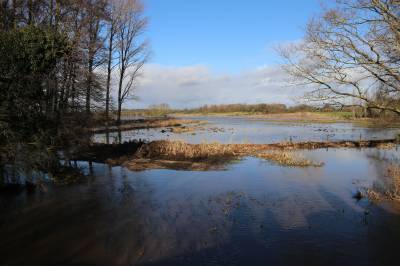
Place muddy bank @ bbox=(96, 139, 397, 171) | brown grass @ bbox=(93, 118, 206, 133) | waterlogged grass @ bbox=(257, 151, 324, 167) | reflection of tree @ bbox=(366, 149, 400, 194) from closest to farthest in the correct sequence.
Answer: reflection of tree @ bbox=(366, 149, 400, 194) → muddy bank @ bbox=(96, 139, 397, 171) → waterlogged grass @ bbox=(257, 151, 324, 167) → brown grass @ bbox=(93, 118, 206, 133)

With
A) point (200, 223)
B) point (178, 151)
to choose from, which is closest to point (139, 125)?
point (178, 151)

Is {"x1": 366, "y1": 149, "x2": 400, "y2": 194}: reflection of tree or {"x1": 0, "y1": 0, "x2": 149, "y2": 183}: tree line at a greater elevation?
{"x1": 0, "y1": 0, "x2": 149, "y2": 183}: tree line

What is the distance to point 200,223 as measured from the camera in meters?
9.44

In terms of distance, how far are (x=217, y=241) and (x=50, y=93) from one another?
7963 mm

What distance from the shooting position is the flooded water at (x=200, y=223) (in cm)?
748

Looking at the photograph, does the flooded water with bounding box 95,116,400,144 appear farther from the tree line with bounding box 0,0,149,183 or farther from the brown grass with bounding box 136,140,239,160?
the tree line with bounding box 0,0,149,183

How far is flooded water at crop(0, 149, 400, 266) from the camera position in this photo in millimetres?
7484

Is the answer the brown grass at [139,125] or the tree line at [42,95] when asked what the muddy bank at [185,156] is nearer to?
the tree line at [42,95]

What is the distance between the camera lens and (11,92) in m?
11.4

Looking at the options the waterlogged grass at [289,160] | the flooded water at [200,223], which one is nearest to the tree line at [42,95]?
the flooded water at [200,223]

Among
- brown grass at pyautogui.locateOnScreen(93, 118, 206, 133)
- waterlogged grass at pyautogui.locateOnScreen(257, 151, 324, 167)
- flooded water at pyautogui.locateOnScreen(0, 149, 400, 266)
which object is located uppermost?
brown grass at pyautogui.locateOnScreen(93, 118, 206, 133)

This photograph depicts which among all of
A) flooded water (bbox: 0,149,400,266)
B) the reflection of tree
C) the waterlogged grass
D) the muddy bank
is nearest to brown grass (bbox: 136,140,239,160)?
the muddy bank

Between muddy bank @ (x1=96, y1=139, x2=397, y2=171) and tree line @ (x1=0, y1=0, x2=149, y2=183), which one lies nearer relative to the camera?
tree line @ (x1=0, y1=0, x2=149, y2=183)

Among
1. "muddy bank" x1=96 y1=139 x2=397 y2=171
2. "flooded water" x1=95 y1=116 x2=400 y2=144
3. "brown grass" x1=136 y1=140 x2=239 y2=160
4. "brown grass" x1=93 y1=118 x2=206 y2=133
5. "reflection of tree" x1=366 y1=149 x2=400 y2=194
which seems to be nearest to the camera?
"reflection of tree" x1=366 y1=149 x2=400 y2=194
